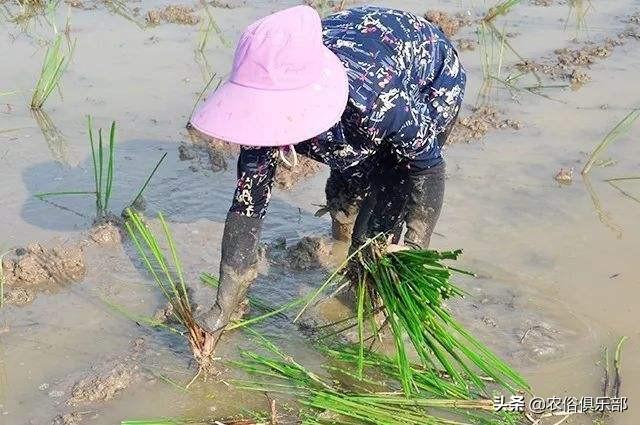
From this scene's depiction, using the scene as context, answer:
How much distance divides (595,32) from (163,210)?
355 cm

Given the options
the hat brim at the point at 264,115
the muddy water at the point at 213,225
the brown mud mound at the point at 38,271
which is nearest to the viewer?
the hat brim at the point at 264,115

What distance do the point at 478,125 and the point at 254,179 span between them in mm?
2298

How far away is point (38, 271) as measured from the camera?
→ 3.06 m

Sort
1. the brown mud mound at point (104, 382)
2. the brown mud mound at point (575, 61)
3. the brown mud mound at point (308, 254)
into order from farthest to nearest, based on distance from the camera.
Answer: the brown mud mound at point (575, 61) → the brown mud mound at point (308, 254) → the brown mud mound at point (104, 382)

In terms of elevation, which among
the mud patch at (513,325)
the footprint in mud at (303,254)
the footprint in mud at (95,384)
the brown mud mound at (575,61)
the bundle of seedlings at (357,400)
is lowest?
the brown mud mound at (575,61)

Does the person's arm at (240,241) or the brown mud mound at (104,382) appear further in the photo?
the brown mud mound at (104,382)

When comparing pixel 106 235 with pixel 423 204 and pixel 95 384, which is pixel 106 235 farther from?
pixel 423 204

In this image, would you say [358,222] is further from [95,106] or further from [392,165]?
[95,106]

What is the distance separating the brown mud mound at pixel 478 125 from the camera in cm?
427

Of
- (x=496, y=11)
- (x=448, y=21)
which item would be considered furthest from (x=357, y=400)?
(x=496, y=11)

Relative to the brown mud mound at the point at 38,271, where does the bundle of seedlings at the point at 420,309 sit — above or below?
above

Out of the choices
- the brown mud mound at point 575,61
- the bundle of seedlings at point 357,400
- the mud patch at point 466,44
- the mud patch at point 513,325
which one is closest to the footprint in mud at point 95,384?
the bundle of seedlings at point 357,400

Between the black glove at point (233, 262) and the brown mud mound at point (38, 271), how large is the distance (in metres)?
0.93

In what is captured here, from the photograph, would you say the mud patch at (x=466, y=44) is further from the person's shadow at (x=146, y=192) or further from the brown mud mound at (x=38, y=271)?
the brown mud mound at (x=38, y=271)
